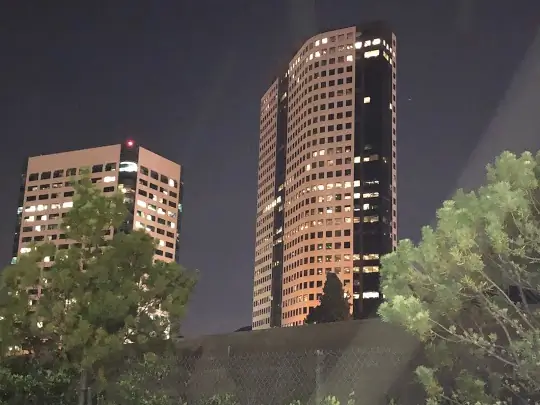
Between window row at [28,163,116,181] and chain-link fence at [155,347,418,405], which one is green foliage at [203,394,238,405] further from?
window row at [28,163,116,181]

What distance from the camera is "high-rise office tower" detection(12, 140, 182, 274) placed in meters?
134

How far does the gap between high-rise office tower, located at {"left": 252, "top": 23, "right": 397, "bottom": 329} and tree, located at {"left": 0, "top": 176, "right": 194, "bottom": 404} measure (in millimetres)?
103297

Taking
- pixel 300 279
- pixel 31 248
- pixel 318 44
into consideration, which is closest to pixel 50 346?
pixel 31 248

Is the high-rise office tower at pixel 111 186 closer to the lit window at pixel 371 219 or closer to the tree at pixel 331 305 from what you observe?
the lit window at pixel 371 219

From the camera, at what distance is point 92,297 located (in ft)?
32.4

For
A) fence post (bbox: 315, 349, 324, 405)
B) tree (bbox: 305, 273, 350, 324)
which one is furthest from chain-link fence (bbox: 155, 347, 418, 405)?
tree (bbox: 305, 273, 350, 324)

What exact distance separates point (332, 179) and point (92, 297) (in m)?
121

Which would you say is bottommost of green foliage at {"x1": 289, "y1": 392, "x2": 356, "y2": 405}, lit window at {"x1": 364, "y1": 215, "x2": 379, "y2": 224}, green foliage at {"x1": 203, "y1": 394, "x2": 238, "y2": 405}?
green foliage at {"x1": 203, "y1": 394, "x2": 238, "y2": 405}

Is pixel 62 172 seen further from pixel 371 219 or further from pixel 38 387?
pixel 38 387

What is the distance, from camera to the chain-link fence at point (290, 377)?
7578mm

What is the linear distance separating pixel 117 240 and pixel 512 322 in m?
6.46

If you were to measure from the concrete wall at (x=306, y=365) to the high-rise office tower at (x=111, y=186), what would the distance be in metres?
123

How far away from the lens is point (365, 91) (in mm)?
129375

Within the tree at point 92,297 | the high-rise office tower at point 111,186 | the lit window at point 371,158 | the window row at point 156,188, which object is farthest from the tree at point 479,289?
the window row at point 156,188
